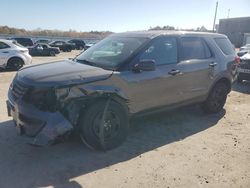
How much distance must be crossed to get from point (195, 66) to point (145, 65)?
5.13 feet

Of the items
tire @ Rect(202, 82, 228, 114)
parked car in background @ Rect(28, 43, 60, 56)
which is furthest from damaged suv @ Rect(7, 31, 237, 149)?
parked car in background @ Rect(28, 43, 60, 56)

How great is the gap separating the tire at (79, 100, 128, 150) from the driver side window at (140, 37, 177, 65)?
40.8 inches

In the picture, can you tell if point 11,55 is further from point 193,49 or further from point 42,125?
point 42,125

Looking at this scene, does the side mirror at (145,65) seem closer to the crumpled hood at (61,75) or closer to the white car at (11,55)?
the crumpled hood at (61,75)

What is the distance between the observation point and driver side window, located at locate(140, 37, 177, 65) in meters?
5.17

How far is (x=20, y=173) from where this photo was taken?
3.90 meters

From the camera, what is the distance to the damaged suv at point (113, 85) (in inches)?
161

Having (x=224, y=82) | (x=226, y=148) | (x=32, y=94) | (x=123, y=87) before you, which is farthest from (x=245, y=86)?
(x=32, y=94)

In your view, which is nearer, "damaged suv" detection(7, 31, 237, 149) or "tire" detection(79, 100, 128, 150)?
"damaged suv" detection(7, 31, 237, 149)

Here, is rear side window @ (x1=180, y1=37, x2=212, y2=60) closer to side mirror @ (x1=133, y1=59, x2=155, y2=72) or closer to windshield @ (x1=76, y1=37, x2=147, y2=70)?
windshield @ (x1=76, y1=37, x2=147, y2=70)

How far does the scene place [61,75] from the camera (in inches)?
169

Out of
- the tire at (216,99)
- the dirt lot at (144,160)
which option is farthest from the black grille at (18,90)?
the tire at (216,99)

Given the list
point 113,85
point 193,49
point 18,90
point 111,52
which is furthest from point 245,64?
point 18,90

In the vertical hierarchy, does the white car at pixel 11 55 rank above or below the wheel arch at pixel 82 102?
below
